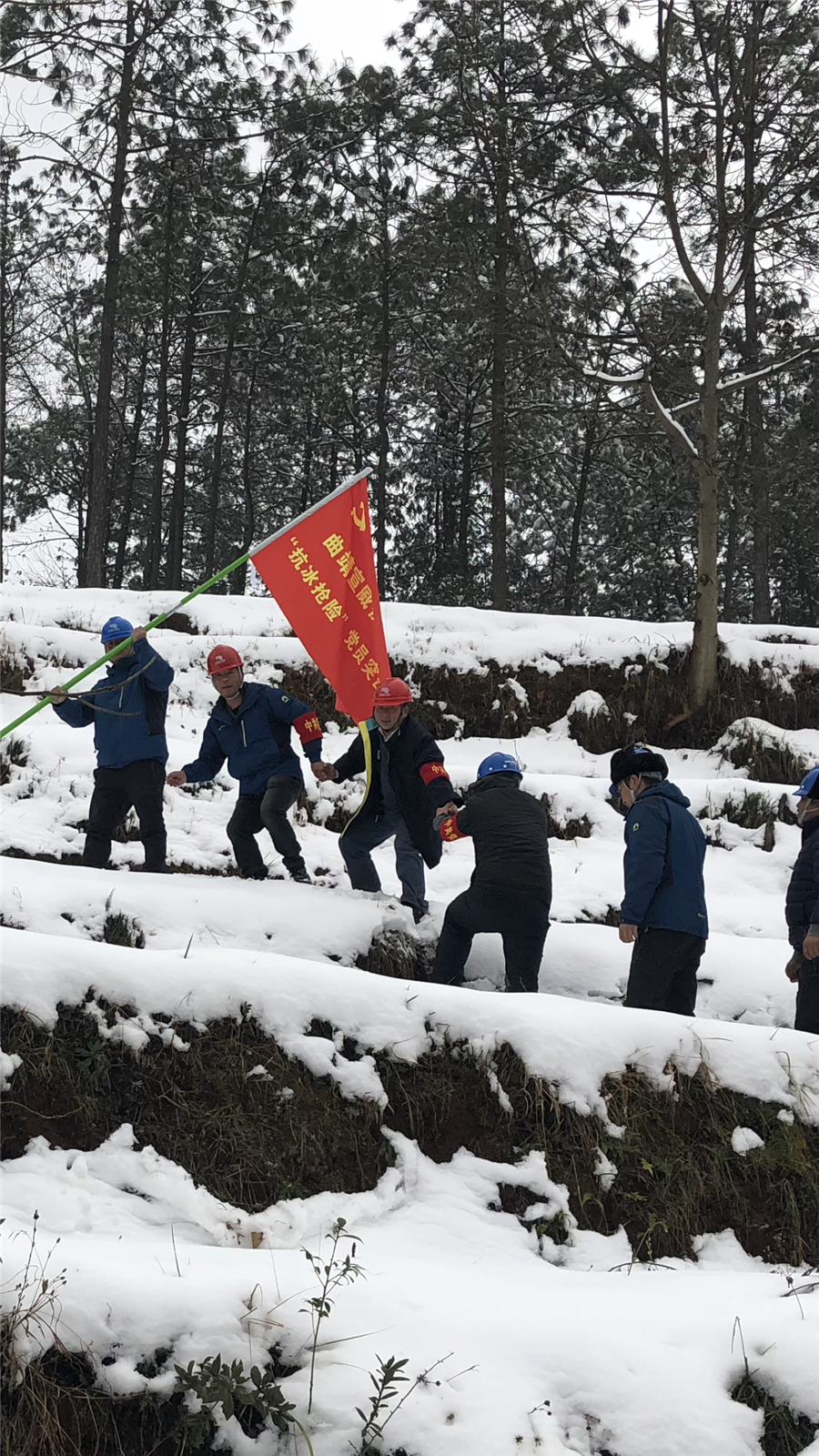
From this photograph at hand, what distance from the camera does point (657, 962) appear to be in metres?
5.27

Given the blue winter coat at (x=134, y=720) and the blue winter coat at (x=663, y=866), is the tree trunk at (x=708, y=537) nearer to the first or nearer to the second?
the blue winter coat at (x=663, y=866)

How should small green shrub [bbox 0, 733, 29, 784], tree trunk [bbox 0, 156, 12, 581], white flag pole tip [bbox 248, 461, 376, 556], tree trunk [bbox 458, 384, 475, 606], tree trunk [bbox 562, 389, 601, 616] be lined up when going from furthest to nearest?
tree trunk [bbox 562, 389, 601, 616]
tree trunk [bbox 458, 384, 475, 606]
tree trunk [bbox 0, 156, 12, 581]
small green shrub [bbox 0, 733, 29, 784]
white flag pole tip [bbox 248, 461, 376, 556]

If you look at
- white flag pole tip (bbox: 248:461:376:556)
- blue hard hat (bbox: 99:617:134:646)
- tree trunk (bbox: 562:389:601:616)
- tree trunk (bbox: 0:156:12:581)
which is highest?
tree trunk (bbox: 0:156:12:581)

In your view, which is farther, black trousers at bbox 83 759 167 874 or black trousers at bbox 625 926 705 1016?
black trousers at bbox 83 759 167 874

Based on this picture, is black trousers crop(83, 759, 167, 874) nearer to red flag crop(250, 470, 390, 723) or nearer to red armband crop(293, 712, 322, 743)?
red armband crop(293, 712, 322, 743)

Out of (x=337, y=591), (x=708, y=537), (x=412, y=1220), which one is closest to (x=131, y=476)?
(x=708, y=537)

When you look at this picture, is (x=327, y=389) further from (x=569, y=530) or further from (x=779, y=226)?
(x=779, y=226)

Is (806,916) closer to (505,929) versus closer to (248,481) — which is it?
(505,929)

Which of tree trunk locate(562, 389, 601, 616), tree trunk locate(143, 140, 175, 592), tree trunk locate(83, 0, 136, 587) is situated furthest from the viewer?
tree trunk locate(562, 389, 601, 616)

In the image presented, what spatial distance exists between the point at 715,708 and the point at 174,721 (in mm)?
5632

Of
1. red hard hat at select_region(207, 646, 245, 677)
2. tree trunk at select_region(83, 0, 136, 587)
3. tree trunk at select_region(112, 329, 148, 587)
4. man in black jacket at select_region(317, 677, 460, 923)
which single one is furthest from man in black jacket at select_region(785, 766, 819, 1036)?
tree trunk at select_region(112, 329, 148, 587)

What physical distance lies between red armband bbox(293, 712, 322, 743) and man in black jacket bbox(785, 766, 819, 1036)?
287 cm

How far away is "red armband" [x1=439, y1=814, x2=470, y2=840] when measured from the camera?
6.02 metres

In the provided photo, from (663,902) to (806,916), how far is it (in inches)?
34.2
